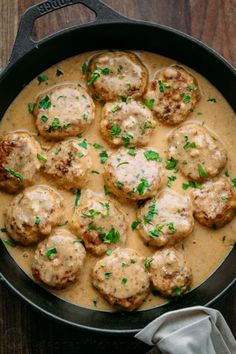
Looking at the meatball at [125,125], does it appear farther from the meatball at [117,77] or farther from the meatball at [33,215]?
the meatball at [33,215]

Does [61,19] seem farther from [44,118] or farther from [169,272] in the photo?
[169,272]

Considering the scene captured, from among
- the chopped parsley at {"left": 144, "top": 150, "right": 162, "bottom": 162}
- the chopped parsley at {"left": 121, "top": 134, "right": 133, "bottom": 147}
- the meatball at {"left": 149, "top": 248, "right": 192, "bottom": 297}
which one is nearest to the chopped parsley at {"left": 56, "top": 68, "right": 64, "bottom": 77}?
the chopped parsley at {"left": 121, "top": 134, "right": 133, "bottom": 147}

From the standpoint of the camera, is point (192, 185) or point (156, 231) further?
point (192, 185)

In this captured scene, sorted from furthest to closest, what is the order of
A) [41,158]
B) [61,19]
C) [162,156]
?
[61,19], [162,156], [41,158]

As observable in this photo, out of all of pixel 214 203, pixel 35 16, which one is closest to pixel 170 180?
pixel 214 203

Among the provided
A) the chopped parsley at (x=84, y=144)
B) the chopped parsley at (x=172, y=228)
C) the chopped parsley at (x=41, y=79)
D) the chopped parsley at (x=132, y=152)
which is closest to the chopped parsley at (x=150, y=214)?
the chopped parsley at (x=172, y=228)

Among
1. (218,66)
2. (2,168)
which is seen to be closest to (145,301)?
(2,168)

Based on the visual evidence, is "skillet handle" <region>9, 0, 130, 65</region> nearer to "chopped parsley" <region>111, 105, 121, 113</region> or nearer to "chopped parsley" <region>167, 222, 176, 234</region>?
"chopped parsley" <region>111, 105, 121, 113</region>
